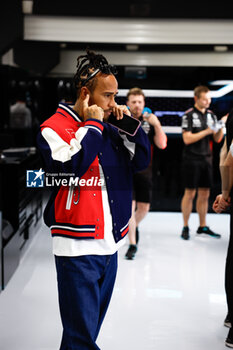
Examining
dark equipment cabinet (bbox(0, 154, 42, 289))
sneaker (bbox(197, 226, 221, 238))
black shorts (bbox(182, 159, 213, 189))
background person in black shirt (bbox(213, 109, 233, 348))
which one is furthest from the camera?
sneaker (bbox(197, 226, 221, 238))

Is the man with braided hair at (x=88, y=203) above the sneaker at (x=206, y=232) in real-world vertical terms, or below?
above

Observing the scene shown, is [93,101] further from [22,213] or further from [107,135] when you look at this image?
[22,213]

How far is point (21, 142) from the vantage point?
420 centimetres

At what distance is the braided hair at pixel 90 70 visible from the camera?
1.48 metres

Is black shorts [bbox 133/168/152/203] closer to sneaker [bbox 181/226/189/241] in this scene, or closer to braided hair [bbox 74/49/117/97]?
sneaker [bbox 181/226/189/241]

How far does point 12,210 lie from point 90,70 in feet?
6.04

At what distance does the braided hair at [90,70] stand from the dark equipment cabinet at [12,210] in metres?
1.36

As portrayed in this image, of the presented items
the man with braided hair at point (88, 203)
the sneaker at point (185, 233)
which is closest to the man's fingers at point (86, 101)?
the man with braided hair at point (88, 203)

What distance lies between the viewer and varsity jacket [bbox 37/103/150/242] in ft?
4.56

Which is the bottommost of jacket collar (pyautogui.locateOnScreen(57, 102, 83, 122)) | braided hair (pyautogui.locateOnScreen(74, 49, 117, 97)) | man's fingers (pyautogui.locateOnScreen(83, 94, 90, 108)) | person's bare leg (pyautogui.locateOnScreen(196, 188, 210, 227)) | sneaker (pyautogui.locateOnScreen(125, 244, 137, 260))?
sneaker (pyautogui.locateOnScreen(125, 244, 137, 260))

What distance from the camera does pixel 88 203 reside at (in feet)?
4.87

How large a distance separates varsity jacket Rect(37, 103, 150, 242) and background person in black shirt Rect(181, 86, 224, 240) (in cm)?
104

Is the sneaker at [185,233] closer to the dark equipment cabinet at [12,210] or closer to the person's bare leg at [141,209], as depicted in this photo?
the person's bare leg at [141,209]

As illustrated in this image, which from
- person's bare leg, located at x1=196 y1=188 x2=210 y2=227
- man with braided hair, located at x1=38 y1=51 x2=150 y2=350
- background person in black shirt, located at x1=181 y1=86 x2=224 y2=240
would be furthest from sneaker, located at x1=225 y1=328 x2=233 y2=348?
person's bare leg, located at x1=196 y1=188 x2=210 y2=227
